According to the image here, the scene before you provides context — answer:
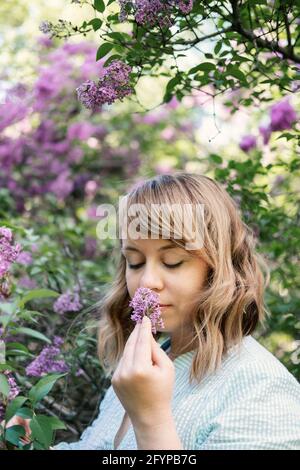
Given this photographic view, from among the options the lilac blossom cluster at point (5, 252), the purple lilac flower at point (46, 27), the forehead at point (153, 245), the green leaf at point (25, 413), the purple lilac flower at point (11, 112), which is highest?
the purple lilac flower at point (11, 112)

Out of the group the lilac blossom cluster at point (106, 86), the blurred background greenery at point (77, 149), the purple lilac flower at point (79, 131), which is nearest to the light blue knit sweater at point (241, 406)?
the lilac blossom cluster at point (106, 86)

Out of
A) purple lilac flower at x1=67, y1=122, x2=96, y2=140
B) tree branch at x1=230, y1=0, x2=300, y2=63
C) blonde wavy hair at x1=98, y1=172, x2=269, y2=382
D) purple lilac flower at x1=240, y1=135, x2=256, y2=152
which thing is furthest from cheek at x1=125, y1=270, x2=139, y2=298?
purple lilac flower at x1=67, y1=122, x2=96, y2=140

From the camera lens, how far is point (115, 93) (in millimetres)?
1526

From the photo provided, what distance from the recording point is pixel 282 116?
8.62 feet

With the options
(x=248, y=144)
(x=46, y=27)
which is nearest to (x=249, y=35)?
(x=46, y=27)

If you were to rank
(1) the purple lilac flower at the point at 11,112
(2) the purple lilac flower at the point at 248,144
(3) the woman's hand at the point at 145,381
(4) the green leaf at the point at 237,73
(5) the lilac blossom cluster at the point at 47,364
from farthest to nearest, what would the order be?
(1) the purple lilac flower at the point at 11,112
(2) the purple lilac flower at the point at 248,144
(5) the lilac blossom cluster at the point at 47,364
(4) the green leaf at the point at 237,73
(3) the woman's hand at the point at 145,381

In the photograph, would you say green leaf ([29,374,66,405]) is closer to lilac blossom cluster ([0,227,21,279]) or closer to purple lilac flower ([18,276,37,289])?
lilac blossom cluster ([0,227,21,279])

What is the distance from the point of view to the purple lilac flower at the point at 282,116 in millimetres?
2600

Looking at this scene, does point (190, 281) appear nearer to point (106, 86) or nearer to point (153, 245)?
point (153, 245)

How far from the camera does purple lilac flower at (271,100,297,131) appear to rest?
2600mm

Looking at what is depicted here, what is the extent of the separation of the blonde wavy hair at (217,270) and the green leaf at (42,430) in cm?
33

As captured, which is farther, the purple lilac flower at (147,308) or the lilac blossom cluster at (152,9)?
the lilac blossom cluster at (152,9)

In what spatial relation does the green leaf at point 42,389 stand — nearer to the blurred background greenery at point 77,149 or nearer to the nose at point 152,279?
the nose at point 152,279
